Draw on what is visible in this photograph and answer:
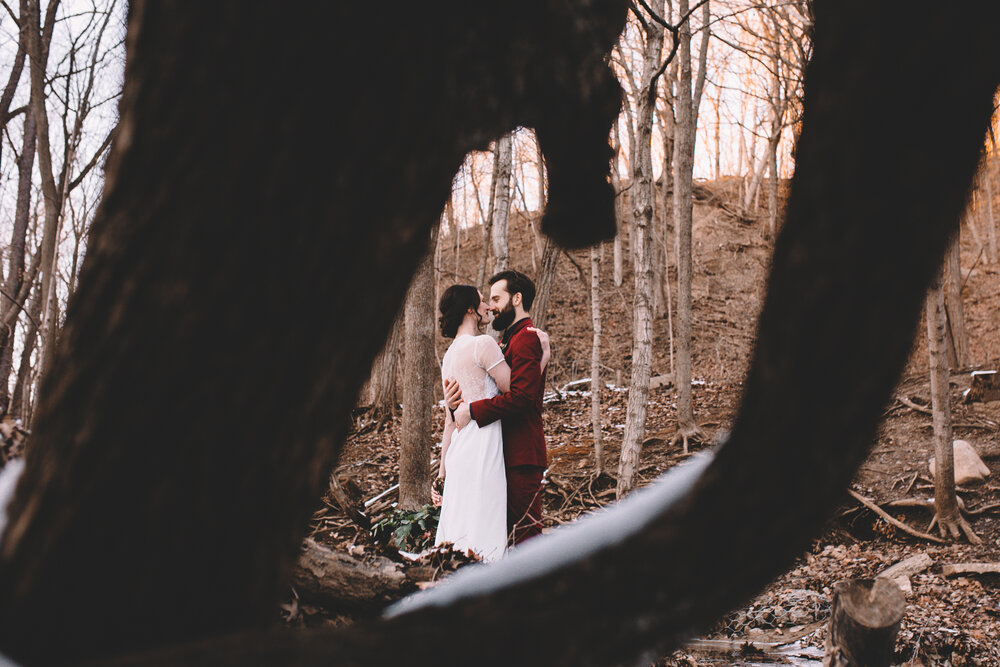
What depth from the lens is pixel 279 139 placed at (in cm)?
71

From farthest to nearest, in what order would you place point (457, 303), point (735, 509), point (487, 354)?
point (457, 303), point (487, 354), point (735, 509)

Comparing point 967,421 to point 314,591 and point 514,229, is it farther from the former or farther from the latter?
point 514,229

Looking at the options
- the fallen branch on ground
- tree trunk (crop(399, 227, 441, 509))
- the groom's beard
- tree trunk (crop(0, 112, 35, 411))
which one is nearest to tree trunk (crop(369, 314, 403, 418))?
tree trunk (crop(399, 227, 441, 509))

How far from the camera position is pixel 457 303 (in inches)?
150

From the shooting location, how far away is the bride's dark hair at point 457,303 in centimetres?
381

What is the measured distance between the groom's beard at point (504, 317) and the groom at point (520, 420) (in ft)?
0.67

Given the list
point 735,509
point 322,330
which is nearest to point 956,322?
point 735,509

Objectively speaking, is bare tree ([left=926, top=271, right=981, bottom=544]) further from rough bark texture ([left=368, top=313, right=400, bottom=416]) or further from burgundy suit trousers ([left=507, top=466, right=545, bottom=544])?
rough bark texture ([left=368, top=313, right=400, bottom=416])

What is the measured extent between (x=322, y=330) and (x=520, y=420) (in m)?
3.05

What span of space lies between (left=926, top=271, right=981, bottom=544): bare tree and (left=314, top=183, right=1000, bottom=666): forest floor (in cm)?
25

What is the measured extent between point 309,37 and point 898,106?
69 centimetres

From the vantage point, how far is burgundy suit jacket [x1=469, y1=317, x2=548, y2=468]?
3.59 metres

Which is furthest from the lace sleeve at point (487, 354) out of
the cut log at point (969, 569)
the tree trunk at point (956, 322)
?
the tree trunk at point (956, 322)

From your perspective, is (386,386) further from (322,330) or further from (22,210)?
(322,330)
